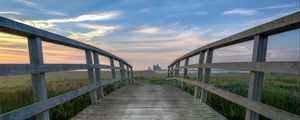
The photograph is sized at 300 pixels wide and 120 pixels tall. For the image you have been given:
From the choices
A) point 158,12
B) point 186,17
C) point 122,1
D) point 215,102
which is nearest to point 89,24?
point 122,1

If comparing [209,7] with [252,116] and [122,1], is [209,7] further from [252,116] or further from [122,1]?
[252,116]

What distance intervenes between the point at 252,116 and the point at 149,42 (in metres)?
18.2

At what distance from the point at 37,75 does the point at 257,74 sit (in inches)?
93.5

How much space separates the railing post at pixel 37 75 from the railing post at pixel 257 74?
230 cm

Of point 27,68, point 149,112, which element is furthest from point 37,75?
point 149,112

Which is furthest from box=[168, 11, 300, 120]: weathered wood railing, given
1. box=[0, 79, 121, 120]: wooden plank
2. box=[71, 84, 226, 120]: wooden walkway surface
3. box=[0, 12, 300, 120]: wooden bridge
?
box=[0, 79, 121, 120]: wooden plank

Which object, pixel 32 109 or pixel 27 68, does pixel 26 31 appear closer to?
pixel 27 68

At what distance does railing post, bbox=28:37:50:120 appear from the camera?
309 cm

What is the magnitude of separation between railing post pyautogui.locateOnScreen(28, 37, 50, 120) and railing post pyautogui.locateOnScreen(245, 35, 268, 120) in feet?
7.53

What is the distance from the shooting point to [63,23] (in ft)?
31.0

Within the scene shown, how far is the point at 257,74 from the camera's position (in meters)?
3.15

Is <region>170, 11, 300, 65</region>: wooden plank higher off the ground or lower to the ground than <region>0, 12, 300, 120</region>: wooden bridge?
higher

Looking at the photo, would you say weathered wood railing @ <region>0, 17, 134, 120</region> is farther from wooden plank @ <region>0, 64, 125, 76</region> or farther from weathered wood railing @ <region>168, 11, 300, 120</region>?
weathered wood railing @ <region>168, 11, 300, 120</region>

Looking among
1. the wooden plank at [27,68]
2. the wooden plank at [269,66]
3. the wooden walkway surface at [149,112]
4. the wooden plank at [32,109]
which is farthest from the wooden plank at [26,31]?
the wooden plank at [269,66]
